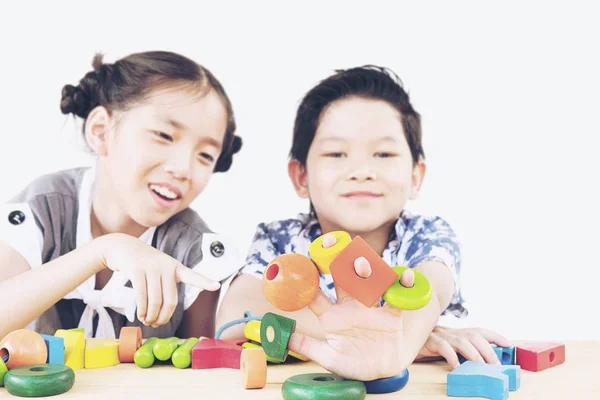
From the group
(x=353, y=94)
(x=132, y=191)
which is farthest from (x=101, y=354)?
(x=353, y=94)

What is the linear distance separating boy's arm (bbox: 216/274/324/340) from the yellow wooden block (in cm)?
16

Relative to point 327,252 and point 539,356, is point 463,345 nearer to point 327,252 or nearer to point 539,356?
point 539,356

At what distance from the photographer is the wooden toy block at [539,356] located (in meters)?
0.72

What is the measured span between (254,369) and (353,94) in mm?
572

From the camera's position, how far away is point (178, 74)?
1.06 metres

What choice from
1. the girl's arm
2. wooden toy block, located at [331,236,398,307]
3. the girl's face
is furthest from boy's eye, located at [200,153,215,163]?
wooden toy block, located at [331,236,398,307]

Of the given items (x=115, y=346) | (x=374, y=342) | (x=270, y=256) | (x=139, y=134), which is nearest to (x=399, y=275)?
(x=374, y=342)

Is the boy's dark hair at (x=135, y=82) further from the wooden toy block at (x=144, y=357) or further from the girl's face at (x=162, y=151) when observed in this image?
the wooden toy block at (x=144, y=357)

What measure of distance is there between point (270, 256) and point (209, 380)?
14.9 inches

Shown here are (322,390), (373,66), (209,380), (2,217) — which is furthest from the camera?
(373,66)

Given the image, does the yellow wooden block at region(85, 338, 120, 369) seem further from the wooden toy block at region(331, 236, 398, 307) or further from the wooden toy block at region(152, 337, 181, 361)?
the wooden toy block at region(331, 236, 398, 307)

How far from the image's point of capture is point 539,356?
714mm

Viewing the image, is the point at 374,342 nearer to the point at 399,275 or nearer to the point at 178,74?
the point at 399,275

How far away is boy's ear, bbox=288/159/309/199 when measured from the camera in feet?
3.62
